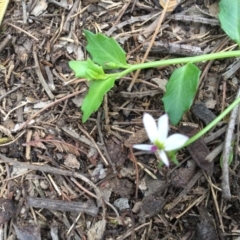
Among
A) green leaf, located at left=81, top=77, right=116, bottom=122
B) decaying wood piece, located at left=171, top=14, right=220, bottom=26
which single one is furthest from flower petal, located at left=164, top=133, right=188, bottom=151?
decaying wood piece, located at left=171, top=14, right=220, bottom=26

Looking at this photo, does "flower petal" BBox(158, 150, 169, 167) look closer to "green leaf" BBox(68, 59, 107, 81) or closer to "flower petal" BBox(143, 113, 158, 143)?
"flower petal" BBox(143, 113, 158, 143)

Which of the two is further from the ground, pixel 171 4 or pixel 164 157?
pixel 171 4

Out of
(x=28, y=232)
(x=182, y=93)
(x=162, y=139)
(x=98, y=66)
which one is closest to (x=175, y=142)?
(x=162, y=139)

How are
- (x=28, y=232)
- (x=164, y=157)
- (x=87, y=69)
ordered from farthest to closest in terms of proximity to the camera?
(x=28, y=232) → (x=87, y=69) → (x=164, y=157)

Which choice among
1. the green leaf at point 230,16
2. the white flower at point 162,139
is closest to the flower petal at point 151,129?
the white flower at point 162,139

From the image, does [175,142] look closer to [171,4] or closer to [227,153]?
[227,153]
